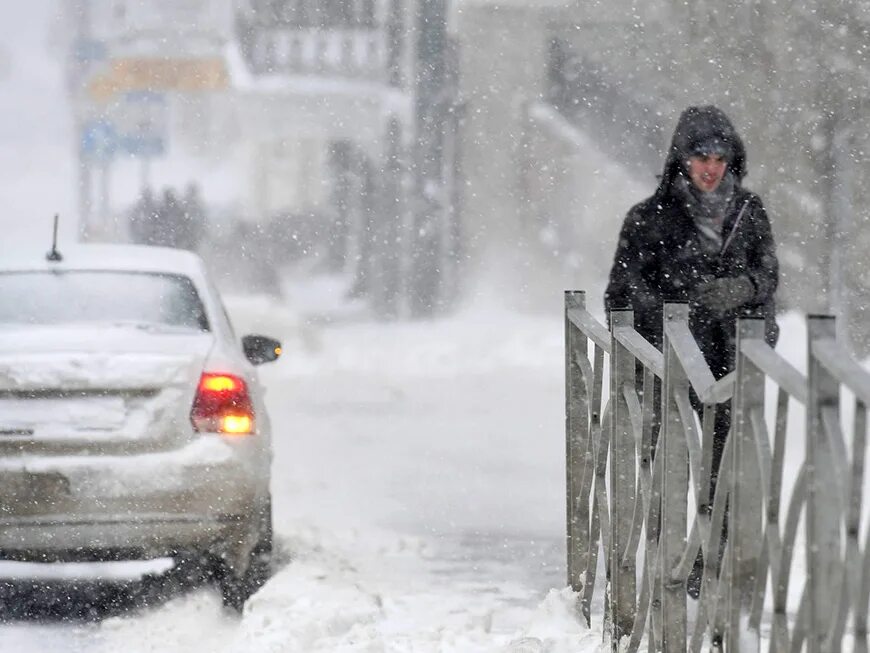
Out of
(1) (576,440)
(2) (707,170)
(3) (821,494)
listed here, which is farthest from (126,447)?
(3) (821,494)

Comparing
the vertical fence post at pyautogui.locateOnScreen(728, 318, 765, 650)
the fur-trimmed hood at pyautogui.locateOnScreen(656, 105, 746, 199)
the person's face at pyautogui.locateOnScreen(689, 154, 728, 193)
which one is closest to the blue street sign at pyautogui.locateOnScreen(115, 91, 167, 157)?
the fur-trimmed hood at pyautogui.locateOnScreen(656, 105, 746, 199)

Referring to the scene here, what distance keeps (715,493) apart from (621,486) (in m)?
1.33

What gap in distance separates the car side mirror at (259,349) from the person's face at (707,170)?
215 centimetres

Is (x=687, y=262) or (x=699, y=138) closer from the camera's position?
(x=699, y=138)

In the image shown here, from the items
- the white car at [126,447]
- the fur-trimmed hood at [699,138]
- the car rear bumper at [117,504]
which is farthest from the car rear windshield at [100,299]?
the fur-trimmed hood at [699,138]

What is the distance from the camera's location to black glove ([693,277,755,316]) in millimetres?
5914

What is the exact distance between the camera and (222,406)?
6.49m

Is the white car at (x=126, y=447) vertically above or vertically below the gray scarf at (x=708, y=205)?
below

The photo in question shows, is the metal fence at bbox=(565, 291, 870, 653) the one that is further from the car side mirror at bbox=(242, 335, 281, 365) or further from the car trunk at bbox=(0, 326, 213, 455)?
the car side mirror at bbox=(242, 335, 281, 365)

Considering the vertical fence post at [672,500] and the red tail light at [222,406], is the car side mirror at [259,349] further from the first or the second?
the vertical fence post at [672,500]

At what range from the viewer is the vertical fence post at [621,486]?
503 centimetres

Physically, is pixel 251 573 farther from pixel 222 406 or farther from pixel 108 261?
pixel 108 261

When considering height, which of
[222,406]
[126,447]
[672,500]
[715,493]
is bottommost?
[126,447]

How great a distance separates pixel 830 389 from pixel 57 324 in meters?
4.37
